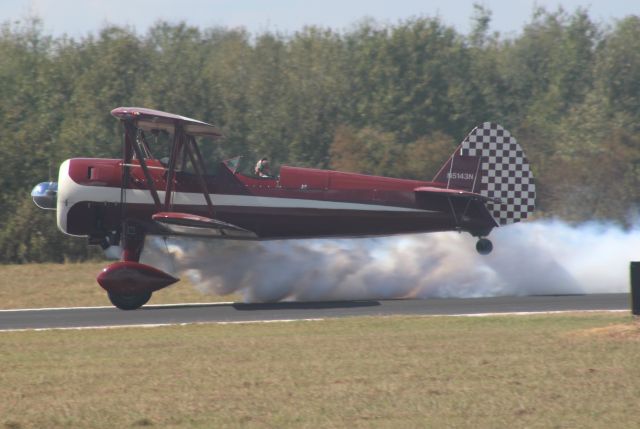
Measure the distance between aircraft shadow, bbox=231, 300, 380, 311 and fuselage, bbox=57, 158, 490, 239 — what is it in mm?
1219

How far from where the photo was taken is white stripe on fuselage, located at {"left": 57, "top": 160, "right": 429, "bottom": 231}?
53.8ft

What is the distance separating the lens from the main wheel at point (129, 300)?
635 inches

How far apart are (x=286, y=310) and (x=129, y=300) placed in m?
2.64

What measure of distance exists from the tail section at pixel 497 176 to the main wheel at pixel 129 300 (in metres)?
5.68

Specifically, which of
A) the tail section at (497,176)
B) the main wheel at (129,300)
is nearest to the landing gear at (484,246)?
the tail section at (497,176)

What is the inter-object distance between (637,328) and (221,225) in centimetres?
673

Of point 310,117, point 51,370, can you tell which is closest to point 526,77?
point 310,117

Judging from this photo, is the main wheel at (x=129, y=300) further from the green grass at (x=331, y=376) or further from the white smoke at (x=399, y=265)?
the green grass at (x=331, y=376)

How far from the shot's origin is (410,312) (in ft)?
49.5

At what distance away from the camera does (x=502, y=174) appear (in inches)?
697

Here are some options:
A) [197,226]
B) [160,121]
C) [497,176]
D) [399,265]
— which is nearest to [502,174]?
[497,176]

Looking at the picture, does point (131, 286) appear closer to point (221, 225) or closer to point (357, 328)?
point (221, 225)

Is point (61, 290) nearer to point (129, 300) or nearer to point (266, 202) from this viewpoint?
point (129, 300)

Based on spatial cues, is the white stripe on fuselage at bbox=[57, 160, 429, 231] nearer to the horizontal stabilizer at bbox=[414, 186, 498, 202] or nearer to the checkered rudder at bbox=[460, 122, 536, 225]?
the horizontal stabilizer at bbox=[414, 186, 498, 202]
